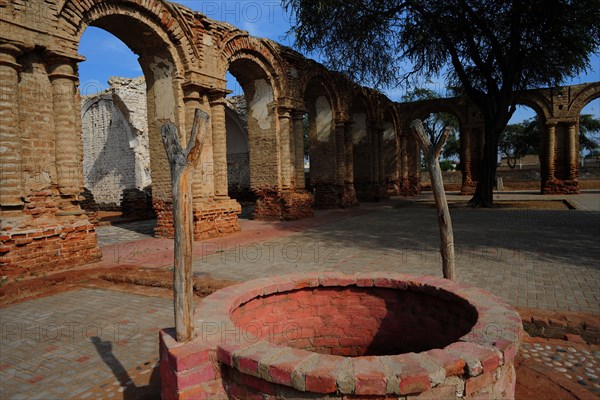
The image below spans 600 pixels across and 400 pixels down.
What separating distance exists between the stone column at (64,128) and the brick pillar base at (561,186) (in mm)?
23131

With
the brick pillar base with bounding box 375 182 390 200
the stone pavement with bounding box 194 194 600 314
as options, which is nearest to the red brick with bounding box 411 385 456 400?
the stone pavement with bounding box 194 194 600 314

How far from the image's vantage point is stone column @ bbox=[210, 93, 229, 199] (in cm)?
1020

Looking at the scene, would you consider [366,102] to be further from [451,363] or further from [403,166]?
[451,363]

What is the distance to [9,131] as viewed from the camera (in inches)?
240

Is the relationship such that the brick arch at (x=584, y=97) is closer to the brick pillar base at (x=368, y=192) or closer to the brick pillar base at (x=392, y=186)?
the brick pillar base at (x=392, y=186)

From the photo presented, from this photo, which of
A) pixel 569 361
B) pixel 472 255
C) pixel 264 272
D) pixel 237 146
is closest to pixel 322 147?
pixel 237 146

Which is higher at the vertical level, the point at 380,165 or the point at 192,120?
the point at 192,120

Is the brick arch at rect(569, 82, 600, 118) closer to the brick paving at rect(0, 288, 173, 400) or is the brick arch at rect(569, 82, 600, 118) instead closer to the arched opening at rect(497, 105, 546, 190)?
the arched opening at rect(497, 105, 546, 190)

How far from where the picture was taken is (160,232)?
9.72 m

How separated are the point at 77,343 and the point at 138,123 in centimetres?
1844

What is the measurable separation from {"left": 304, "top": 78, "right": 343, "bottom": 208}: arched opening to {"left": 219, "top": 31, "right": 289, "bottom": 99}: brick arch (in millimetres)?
3296

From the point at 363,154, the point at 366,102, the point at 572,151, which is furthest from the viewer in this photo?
the point at 572,151

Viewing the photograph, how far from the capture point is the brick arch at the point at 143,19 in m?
7.00

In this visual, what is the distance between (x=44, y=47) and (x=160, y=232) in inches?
184
